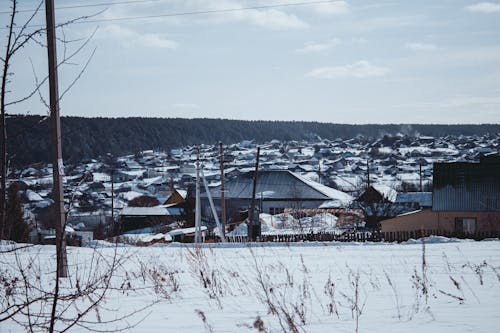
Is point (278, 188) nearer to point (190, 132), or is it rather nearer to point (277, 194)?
point (277, 194)

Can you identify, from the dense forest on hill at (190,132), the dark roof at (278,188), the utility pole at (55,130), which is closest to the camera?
the utility pole at (55,130)

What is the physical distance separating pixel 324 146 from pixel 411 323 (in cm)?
15712

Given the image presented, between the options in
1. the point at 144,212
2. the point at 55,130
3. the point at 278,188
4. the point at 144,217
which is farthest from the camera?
the point at 278,188

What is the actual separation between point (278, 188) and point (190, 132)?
98.4m

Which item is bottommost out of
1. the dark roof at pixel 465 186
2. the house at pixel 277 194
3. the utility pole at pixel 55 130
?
the house at pixel 277 194

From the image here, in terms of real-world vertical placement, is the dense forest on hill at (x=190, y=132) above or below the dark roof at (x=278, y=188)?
above

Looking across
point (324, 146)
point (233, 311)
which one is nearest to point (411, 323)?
point (233, 311)

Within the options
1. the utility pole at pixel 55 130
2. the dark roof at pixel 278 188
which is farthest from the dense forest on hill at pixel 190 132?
the utility pole at pixel 55 130

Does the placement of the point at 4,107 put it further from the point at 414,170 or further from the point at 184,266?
the point at 414,170

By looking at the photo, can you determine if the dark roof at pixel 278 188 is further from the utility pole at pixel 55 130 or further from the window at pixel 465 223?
the utility pole at pixel 55 130

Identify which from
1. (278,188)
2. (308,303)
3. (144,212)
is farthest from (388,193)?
(308,303)

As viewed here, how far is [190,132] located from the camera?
506ft

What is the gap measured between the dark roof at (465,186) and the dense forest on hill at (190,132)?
A: 69.9 m

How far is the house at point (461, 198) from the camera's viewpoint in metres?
31.2
